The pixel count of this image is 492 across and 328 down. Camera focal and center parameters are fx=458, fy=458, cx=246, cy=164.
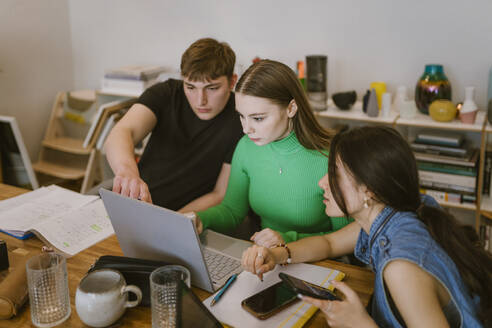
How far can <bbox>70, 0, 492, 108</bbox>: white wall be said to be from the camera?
2520 mm

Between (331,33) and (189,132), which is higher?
(331,33)

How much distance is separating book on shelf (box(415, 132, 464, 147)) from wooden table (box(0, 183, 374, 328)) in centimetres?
150

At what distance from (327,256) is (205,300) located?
39 cm

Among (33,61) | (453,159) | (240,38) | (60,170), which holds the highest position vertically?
(240,38)

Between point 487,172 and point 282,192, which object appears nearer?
point 282,192

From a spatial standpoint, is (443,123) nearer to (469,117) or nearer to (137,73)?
(469,117)

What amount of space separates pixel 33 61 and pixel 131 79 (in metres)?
0.91

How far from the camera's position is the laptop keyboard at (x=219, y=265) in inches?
45.9

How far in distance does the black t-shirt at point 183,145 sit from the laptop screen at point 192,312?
1.02 metres

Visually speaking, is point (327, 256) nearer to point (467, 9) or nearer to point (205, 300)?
point (205, 300)

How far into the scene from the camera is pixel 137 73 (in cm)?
317

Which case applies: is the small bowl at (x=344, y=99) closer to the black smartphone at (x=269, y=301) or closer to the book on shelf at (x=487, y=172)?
the book on shelf at (x=487, y=172)

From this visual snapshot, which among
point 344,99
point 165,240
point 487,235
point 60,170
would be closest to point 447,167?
point 487,235

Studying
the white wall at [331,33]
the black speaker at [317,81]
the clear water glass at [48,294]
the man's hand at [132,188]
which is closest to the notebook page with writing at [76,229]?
the man's hand at [132,188]
